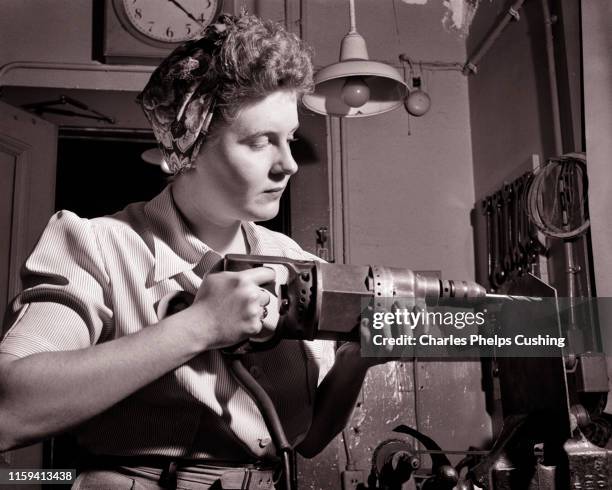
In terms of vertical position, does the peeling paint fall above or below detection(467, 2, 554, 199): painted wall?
above

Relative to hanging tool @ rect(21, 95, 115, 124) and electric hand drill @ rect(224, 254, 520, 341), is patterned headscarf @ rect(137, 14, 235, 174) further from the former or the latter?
hanging tool @ rect(21, 95, 115, 124)

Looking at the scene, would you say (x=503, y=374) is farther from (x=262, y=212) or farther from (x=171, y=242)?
(x=171, y=242)

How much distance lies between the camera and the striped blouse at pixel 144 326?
1062 mm

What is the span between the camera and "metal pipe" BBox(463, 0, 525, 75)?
10.1 feet

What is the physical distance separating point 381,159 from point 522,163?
0.82 m

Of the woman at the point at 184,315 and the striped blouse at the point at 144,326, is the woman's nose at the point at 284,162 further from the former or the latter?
the striped blouse at the point at 144,326

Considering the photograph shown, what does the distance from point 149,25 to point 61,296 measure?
267 cm

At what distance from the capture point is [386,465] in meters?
1.93

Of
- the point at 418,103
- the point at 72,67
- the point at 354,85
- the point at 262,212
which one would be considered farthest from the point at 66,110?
the point at 262,212

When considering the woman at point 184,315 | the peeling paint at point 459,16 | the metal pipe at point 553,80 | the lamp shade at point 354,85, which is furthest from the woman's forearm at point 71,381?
the peeling paint at point 459,16

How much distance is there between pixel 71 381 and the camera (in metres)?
0.94

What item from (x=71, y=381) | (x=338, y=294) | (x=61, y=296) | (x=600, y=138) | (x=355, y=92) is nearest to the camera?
(x=71, y=381)

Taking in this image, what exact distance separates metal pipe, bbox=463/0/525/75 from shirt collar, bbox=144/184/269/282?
91.8 inches

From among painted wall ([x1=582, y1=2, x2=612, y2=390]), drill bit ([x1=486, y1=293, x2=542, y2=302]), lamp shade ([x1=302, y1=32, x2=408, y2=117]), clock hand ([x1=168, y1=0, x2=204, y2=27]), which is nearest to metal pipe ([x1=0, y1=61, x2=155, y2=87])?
clock hand ([x1=168, y1=0, x2=204, y2=27])
